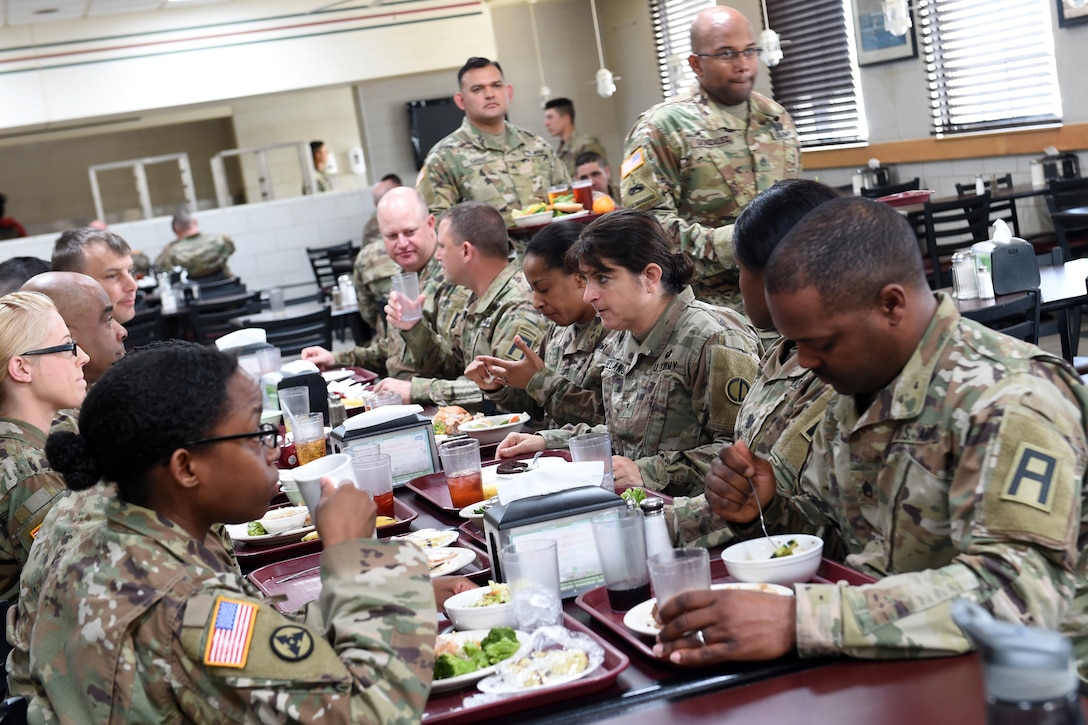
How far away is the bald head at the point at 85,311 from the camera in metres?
3.31

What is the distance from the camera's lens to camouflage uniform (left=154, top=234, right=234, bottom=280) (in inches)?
429

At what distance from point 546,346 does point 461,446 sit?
1416mm

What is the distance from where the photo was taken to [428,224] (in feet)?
16.4

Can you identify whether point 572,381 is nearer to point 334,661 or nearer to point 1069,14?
point 334,661

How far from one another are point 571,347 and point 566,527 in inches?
70.4

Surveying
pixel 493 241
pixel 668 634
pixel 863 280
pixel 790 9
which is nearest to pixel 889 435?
pixel 863 280

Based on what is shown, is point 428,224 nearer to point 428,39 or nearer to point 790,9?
point 790,9

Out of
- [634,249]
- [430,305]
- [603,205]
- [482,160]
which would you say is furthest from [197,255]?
[634,249]

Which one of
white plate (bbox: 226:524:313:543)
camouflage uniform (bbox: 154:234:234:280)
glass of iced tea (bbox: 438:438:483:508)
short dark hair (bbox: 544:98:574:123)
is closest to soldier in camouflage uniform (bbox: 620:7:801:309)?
glass of iced tea (bbox: 438:438:483:508)

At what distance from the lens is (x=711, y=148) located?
4016mm

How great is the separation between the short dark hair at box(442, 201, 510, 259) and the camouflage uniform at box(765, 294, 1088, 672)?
2652mm

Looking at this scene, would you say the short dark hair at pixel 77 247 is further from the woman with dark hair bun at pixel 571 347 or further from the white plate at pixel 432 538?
the white plate at pixel 432 538

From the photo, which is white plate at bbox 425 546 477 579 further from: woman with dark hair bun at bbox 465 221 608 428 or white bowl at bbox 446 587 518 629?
woman with dark hair bun at bbox 465 221 608 428

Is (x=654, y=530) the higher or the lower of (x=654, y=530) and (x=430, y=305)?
the lower
